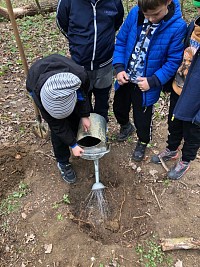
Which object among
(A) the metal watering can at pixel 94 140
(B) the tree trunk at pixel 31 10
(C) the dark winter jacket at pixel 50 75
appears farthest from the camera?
(B) the tree trunk at pixel 31 10

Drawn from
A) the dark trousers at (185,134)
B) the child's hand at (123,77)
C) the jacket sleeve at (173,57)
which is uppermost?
the jacket sleeve at (173,57)

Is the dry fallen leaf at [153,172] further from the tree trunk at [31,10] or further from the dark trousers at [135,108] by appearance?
the tree trunk at [31,10]

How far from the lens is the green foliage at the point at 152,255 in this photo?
2.44 metres

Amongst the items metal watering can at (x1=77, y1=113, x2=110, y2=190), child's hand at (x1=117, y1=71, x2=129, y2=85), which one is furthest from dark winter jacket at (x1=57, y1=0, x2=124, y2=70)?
metal watering can at (x1=77, y1=113, x2=110, y2=190)

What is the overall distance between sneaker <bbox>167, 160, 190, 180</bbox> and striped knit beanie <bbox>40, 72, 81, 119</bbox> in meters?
1.55

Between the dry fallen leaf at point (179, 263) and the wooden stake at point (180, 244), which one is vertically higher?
Result: the wooden stake at point (180, 244)

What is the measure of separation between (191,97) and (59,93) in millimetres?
1097

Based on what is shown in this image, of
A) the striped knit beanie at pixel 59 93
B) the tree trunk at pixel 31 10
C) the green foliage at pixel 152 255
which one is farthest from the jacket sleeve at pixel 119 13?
the tree trunk at pixel 31 10

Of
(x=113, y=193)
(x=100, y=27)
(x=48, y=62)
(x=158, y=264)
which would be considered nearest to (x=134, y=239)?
(x=158, y=264)

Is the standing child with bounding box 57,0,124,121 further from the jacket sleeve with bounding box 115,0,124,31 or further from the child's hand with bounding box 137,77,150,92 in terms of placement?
the child's hand with bounding box 137,77,150,92

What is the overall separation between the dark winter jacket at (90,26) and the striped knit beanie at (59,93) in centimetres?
76

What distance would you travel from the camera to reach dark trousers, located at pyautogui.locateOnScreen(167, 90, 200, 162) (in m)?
2.56

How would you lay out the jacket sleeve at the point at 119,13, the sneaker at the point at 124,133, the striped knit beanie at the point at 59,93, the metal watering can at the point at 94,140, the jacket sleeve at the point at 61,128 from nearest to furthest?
the striped knit beanie at the point at 59,93 → the jacket sleeve at the point at 61,128 → the metal watering can at the point at 94,140 → the jacket sleeve at the point at 119,13 → the sneaker at the point at 124,133

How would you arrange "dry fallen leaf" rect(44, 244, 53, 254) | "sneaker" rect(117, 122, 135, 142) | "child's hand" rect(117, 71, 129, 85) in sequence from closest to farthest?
"dry fallen leaf" rect(44, 244, 53, 254) → "child's hand" rect(117, 71, 129, 85) → "sneaker" rect(117, 122, 135, 142)
